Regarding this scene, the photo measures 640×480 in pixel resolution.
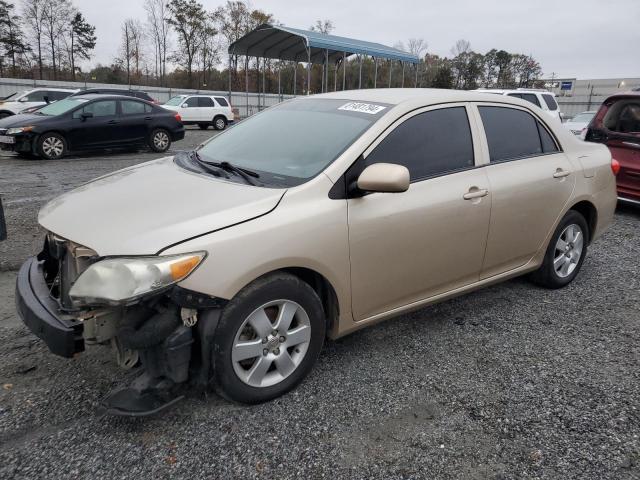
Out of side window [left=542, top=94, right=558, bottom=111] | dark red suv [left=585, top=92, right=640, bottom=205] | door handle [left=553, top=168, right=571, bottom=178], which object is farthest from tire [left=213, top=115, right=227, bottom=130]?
door handle [left=553, top=168, right=571, bottom=178]

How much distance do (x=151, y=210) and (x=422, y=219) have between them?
1.60m

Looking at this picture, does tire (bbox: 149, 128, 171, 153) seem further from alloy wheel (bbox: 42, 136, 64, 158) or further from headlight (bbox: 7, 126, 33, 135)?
headlight (bbox: 7, 126, 33, 135)

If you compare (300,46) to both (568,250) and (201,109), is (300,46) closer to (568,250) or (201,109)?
(201,109)

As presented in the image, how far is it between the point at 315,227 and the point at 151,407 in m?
1.20

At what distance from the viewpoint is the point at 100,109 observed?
12023 mm

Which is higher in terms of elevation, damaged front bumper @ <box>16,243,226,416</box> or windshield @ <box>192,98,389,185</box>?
windshield @ <box>192,98,389,185</box>

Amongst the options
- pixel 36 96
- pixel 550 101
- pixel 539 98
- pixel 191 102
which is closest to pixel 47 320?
pixel 539 98

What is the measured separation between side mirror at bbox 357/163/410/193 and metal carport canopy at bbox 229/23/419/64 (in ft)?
58.6

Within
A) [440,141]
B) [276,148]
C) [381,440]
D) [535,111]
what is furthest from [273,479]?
[535,111]

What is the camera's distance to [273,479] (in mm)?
2176

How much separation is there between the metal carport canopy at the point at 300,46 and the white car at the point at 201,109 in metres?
3.09

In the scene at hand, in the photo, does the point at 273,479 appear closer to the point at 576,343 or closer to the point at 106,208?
the point at 106,208

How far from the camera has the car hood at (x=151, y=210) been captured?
2.31 meters

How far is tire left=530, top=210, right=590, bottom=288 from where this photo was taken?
13.8 feet
